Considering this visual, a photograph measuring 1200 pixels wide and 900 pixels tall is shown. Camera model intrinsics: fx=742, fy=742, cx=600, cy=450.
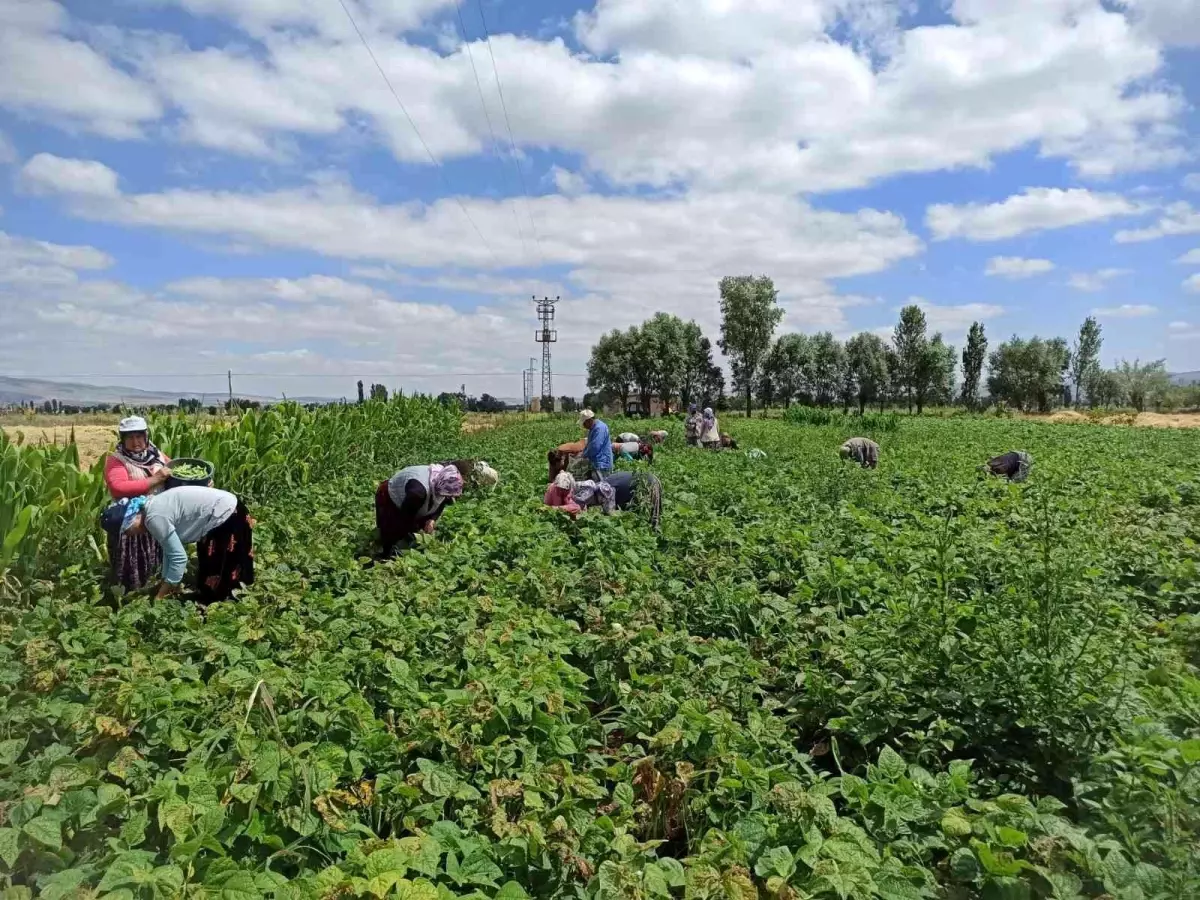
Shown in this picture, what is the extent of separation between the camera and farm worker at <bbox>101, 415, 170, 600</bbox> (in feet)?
16.9

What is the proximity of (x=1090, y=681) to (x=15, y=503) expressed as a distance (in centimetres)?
661

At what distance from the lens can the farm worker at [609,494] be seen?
7.48 metres

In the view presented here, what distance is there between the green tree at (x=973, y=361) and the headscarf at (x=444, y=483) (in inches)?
2709

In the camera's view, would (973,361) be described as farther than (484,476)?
Yes

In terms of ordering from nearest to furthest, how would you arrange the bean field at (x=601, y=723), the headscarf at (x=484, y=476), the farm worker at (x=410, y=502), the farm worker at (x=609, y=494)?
the bean field at (x=601, y=723), the farm worker at (x=410, y=502), the farm worker at (x=609, y=494), the headscarf at (x=484, y=476)

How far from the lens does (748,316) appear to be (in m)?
49.8

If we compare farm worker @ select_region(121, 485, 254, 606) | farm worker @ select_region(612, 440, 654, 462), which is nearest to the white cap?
farm worker @ select_region(121, 485, 254, 606)

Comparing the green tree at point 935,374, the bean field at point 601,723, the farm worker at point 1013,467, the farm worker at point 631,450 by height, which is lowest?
the bean field at point 601,723

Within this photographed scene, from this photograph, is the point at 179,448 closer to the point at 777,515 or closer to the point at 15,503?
the point at 15,503

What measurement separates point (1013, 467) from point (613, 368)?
5190cm

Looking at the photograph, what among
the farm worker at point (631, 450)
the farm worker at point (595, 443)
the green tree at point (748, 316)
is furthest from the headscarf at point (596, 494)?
the green tree at point (748, 316)

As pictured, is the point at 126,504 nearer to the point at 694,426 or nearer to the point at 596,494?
the point at 596,494

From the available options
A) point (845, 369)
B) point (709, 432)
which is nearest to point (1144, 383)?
point (845, 369)

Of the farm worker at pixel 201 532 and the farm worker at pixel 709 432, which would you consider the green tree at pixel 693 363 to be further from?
the farm worker at pixel 201 532
